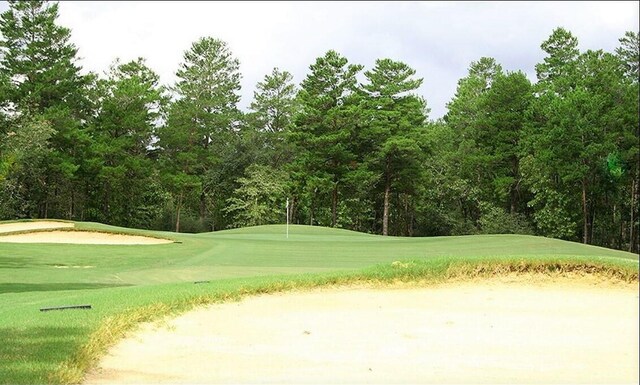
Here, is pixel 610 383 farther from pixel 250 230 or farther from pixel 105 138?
pixel 105 138

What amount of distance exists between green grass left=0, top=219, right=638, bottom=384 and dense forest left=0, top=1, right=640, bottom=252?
17.7 meters

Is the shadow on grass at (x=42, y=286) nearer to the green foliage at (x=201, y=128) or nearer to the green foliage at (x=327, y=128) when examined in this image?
the green foliage at (x=327, y=128)

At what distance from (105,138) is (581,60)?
34267mm

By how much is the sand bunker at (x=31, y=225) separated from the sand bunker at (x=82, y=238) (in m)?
1.45

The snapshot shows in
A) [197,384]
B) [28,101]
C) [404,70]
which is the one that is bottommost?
[197,384]

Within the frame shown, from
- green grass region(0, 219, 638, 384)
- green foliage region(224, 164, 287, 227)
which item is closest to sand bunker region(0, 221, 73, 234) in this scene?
green grass region(0, 219, 638, 384)

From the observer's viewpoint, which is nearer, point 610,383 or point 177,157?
point 610,383

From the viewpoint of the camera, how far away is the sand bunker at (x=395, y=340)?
4793mm

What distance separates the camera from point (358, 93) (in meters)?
41.9

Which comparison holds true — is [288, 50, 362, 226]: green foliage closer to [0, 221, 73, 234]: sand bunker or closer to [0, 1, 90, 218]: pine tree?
[0, 1, 90, 218]: pine tree

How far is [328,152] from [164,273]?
89.1 feet

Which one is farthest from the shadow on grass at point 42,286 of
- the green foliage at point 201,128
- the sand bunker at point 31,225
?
the green foliage at point 201,128

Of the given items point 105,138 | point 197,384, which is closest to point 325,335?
point 197,384

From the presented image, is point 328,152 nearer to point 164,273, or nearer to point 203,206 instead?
point 203,206
